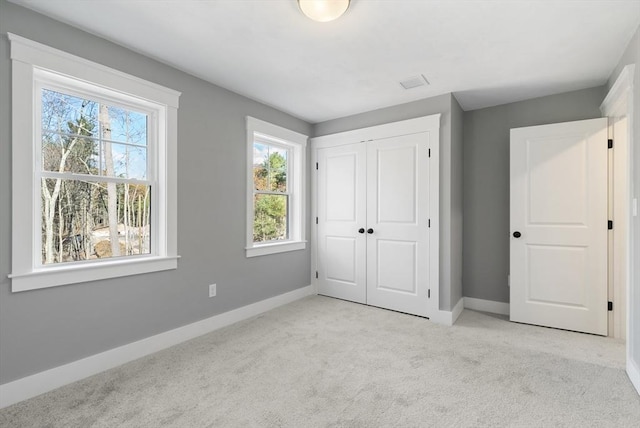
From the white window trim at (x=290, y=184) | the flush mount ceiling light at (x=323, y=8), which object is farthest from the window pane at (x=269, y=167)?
the flush mount ceiling light at (x=323, y=8)

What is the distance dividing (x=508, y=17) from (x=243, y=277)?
318cm

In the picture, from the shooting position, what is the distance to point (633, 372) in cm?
209

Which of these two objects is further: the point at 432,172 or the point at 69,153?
the point at 432,172

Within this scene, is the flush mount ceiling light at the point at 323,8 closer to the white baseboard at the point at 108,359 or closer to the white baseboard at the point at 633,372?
the white baseboard at the point at 108,359

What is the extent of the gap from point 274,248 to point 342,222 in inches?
38.2

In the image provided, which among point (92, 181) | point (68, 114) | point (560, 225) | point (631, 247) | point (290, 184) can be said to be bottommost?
point (631, 247)

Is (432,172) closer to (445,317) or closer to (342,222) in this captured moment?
(342,222)

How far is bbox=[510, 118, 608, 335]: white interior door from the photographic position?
9.72 feet

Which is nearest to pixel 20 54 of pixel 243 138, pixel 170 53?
pixel 170 53

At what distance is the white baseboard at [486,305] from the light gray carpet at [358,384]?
55 centimetres

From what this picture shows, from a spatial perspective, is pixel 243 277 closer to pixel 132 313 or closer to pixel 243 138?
pixel 132 313

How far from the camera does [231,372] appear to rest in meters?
2.22

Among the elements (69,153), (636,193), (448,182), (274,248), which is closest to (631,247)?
(636,193)

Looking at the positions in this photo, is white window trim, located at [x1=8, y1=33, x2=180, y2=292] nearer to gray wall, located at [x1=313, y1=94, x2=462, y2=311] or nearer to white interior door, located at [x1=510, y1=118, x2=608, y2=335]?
gray wall, located at [x1=313, y1=94, x2=462, y2=311]
